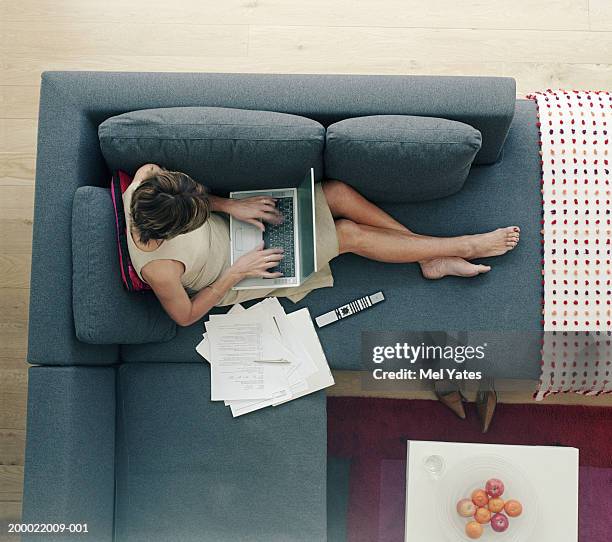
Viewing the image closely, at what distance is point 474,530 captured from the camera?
1.93m

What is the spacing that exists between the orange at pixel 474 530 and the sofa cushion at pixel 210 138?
4.16 ft

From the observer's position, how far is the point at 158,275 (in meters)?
1.80

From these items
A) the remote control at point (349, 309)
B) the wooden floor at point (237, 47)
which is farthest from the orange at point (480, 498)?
the wooden floor at point (237, 47)

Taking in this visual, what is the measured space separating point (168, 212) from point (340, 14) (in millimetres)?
1374

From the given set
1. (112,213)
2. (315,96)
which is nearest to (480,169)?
(315,96)

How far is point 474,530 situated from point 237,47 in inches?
80.1

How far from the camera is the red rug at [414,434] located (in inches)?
92.7

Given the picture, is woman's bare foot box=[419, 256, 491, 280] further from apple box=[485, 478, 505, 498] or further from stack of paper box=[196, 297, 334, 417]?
apple box=[485, 478, 505, 498]

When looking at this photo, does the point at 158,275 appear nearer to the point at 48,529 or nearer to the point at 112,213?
the point at 112,213

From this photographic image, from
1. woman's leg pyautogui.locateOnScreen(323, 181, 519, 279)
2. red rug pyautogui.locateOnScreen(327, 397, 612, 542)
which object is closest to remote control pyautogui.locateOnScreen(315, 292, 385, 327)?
woman's leg pyautogui.locateOnScreen(323, 181, 519, 279)

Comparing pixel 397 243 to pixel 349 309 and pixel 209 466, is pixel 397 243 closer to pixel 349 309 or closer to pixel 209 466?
pixel 349 309

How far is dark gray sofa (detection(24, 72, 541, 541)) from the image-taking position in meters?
1.89

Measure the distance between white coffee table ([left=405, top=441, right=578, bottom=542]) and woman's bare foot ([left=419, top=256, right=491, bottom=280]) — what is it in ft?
1.86

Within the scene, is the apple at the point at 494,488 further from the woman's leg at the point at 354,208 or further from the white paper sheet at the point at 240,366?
the woman's leg at the point at 354,208
